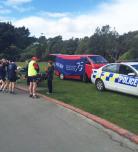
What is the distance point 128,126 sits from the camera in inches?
407

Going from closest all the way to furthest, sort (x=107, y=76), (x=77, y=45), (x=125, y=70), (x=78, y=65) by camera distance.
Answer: (x=125, y=70) < (x=107, y=76) < (x=78, y=65) < (x=77, y=45)

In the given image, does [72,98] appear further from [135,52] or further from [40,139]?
[135,52]

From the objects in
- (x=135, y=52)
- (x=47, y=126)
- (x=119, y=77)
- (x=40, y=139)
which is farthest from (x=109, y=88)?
(x=135, y=52)

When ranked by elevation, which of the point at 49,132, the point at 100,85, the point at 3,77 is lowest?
the point at 49,132

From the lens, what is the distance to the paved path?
845 centimetres

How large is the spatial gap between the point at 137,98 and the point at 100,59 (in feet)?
30.2

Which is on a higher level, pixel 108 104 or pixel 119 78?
pixel 119 78

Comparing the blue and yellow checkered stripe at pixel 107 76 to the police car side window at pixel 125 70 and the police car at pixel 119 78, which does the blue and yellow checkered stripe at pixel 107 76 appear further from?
the police car side window at pixel 125 70

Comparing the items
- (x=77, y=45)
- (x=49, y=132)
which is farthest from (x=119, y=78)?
(x=77, y=45)

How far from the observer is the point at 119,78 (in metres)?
17.3

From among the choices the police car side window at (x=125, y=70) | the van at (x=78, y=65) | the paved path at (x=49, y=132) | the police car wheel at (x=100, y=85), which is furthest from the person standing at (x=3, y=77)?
the paved path at (x=49, y=132)

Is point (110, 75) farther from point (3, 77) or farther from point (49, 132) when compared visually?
point (49, 132)

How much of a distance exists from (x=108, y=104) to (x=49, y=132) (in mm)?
4835

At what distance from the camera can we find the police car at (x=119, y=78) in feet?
53.6
